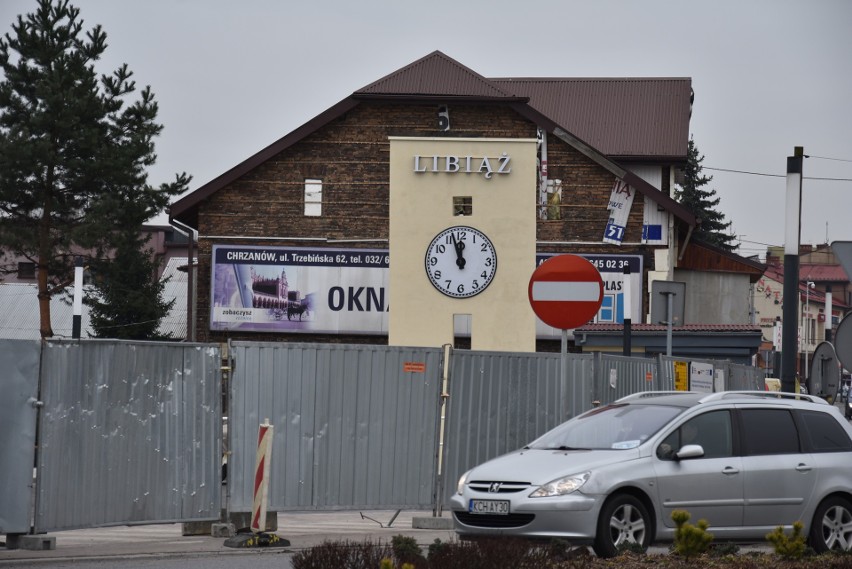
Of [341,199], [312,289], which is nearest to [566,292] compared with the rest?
[312,289]

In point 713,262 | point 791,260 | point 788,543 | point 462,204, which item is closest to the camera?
point 788,543

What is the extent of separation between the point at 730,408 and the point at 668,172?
39772 mm

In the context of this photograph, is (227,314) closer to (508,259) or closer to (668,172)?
(508,259)

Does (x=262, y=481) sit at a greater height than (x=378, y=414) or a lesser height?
lesser

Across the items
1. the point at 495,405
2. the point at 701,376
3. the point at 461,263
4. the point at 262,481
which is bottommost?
the point at 262,481

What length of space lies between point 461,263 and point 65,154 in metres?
20.4

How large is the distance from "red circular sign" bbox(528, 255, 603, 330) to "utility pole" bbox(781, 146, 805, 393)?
307 centimetres

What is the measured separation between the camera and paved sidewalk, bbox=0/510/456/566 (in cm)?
1384

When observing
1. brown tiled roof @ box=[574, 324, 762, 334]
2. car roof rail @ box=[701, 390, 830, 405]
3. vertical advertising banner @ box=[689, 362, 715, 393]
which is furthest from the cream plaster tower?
car roof rail @ box=[701, 390, 830, 405]

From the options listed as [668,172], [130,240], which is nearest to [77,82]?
[130,240]

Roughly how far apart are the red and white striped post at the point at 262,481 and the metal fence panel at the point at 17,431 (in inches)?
84.4

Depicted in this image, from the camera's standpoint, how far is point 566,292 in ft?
50.8

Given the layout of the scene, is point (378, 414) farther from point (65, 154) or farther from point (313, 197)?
point (65, 154)

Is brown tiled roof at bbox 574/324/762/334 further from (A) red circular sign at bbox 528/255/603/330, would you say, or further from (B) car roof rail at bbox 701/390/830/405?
(B) car roof rail at bbox 701/390/830/405
